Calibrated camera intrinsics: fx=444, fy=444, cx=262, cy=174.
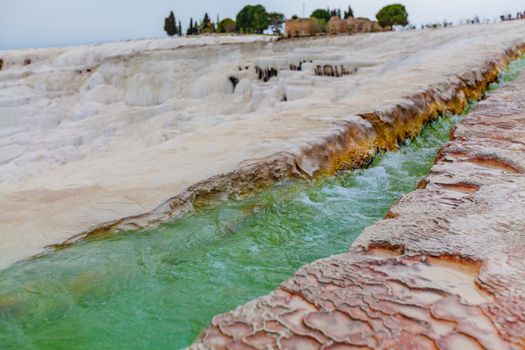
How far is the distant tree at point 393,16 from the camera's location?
25891 mm

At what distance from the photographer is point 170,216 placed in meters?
2.82

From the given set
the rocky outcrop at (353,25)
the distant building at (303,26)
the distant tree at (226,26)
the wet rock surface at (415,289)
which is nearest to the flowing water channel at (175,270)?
the wet rock surface at (415,289)

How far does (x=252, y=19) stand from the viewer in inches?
1265

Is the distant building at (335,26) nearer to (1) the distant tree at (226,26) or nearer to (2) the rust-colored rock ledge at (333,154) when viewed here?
(1) the distant tree at (226,26)

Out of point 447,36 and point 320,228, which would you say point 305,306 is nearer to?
point 320,228

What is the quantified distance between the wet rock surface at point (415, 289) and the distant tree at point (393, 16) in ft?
85.8

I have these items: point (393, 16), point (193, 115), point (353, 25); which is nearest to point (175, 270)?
point (193, 115)

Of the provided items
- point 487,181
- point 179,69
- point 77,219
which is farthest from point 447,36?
point 77,219

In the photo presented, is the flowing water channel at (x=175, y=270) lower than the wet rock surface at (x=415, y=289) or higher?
lower

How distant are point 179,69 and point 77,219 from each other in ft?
46.4

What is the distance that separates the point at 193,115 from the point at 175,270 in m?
10.0

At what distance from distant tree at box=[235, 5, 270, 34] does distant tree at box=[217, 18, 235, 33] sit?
1.16 m

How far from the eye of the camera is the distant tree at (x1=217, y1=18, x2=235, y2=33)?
34.2 metres

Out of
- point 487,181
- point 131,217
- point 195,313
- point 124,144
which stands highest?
point 487,181
